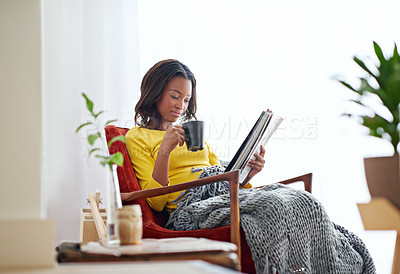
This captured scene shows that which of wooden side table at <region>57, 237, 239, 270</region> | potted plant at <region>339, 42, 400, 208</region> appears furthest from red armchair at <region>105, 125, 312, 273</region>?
potted plant at <region>339, 42, 400, 208</region>

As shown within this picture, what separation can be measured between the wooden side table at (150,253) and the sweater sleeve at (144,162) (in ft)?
2.28

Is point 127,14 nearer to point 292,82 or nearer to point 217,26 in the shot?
point 217,26

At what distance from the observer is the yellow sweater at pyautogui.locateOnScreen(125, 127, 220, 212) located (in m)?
1.92

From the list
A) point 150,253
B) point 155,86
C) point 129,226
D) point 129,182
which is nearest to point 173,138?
point 129,182

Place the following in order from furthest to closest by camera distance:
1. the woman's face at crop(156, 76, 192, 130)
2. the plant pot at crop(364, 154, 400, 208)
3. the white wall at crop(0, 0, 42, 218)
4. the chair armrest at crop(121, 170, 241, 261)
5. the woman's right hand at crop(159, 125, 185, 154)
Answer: the woman's face at crop(156, 76, 192, 130) → the woman's right hand at crop(159, 125, 185, 154) → the chair armrest at crop(121, 170, 241, 261) → the plant pot at crop(364, 154, 400, 208) → the white wall at crop(0, 0, 42, 218)

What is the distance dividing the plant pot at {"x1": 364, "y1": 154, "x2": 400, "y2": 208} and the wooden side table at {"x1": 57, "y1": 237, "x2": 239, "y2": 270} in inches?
16.6

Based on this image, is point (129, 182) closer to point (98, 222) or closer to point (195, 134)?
point (98, 222)

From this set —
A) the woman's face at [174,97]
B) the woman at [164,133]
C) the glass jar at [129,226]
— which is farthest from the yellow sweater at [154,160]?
the glass jar at [129,226]

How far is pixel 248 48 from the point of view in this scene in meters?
2.72

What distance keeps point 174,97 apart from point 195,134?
45cm

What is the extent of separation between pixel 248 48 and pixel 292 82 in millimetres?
337

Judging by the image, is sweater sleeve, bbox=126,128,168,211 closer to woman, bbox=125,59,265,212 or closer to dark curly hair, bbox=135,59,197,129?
woman, bbox=125,59,265,212

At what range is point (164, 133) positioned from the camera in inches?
84.8

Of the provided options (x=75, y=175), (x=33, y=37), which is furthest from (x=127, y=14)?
(x=33, y=37)
